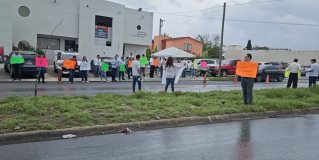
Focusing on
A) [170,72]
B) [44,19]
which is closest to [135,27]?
[44,19]

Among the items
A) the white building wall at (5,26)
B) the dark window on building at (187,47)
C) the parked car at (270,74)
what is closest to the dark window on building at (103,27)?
the white building wall at (5,26)

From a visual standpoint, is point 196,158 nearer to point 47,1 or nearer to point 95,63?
point 95,63

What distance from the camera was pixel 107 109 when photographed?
1016 centimetres

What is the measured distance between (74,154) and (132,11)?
44.4 m

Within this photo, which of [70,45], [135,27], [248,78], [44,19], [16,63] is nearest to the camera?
[248,78]

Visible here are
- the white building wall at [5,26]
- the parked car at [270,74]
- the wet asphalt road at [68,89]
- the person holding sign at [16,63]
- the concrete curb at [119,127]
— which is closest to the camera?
the concrete curb at [119,127]

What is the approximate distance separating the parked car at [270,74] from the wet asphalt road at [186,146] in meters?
23.9

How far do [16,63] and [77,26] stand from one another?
64.7 feet

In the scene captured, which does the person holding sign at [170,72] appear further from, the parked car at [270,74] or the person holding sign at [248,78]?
the parked car at [270,74]

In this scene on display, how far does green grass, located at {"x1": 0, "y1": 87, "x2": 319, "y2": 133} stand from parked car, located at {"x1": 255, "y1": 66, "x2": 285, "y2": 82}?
61.1 feet

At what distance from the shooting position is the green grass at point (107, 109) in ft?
27.6

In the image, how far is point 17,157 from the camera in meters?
6.30

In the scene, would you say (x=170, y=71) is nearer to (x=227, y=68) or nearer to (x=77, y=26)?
(x=227, y=68)

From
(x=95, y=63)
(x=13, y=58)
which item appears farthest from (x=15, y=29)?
(x=13, y=58)
